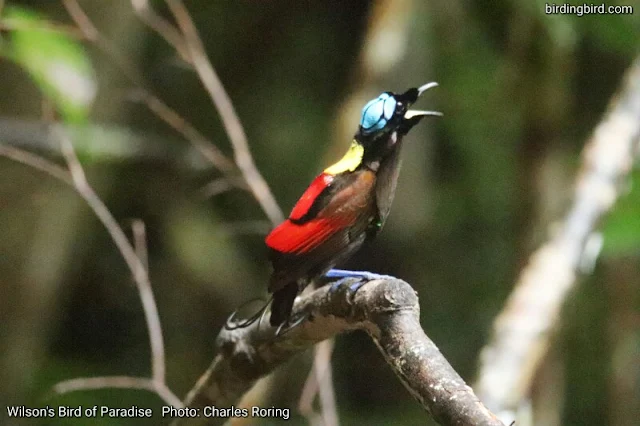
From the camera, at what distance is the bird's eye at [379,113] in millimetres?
794

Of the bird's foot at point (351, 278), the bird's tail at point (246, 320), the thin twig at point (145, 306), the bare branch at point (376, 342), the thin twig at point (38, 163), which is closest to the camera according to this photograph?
the bare branch at point (376, 342)

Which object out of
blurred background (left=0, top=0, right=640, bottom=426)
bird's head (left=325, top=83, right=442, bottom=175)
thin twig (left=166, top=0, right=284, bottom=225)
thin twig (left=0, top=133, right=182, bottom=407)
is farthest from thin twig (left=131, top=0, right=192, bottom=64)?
bird's head (left=325, top=83, right=442, bottom=175)

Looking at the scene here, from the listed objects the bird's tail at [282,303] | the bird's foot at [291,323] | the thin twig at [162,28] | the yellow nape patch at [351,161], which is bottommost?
the bird's foot at [291,323]

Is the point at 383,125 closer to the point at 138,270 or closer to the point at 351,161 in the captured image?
the point at 351,161

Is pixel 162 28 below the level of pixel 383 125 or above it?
above

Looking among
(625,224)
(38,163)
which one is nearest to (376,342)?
(38,163)

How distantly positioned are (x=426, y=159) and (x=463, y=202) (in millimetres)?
323

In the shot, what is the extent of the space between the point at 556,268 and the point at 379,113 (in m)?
0.95

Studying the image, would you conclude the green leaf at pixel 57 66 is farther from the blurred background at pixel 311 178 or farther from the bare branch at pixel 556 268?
the bare branch at pixel 556 268

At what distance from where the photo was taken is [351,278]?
2.70 ft

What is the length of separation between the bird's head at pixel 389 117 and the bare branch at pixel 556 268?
76 centimetres

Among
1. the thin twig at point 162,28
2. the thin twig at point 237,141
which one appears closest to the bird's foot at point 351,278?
the thin twig at point 237,141

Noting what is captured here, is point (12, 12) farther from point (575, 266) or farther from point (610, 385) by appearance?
point (610, 385)

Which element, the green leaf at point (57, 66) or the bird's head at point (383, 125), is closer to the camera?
the bird's head at point (383, 125)
